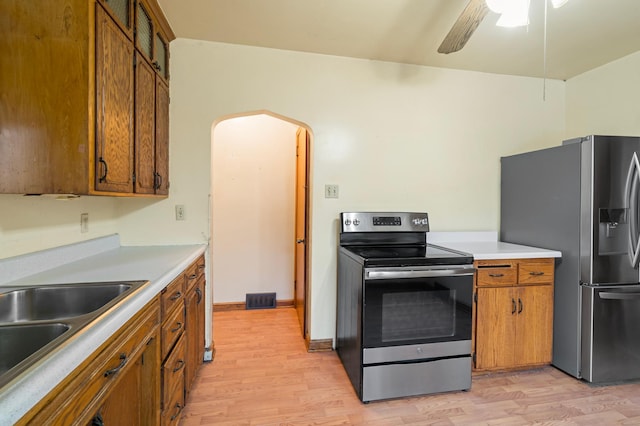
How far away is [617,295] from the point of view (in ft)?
6.50

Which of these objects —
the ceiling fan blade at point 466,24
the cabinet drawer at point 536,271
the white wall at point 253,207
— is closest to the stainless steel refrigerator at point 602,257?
the cabinet drawer at point 536,271

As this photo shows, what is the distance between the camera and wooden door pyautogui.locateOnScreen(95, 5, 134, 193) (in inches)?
48.5

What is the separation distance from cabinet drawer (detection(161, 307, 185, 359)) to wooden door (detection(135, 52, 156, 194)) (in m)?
0.73

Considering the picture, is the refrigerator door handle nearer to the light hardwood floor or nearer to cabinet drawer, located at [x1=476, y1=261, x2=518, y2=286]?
cabinet drawer, located at [x1=476, y1=261, x2=518, y2=286]

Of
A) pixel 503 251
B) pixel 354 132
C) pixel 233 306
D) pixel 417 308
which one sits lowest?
pixel 233 306

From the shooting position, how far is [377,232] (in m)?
2.37

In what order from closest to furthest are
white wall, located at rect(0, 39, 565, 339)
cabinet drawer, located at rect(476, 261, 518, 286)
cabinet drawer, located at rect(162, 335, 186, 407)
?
cabinet drawer, located at rect(162, 335, 186, 407) → cabinet drawer, located at rect(476, 261, 518, 286) → white wall, located at rect(0, 39, 565, 339)

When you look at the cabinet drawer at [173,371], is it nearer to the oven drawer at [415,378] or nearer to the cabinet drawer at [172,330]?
the cabinet drawer at [172,330]

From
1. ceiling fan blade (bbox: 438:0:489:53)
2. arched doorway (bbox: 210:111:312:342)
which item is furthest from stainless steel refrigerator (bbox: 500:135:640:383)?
arched doorway (bbox: 210:111:312:342)

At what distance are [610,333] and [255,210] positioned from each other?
3175mm

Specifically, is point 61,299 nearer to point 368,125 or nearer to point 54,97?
point 54,97

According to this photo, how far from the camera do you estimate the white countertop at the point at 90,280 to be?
55 centimetres

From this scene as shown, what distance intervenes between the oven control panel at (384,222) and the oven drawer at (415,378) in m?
0.97

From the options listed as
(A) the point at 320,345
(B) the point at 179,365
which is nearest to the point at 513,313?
(A) the point at 320,345
